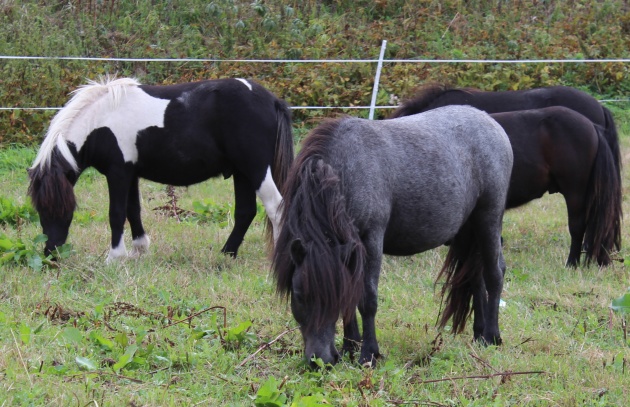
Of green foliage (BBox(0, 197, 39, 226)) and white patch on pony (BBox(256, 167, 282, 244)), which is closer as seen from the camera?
white patch on pony (BBox(256, 167, 282, 244))

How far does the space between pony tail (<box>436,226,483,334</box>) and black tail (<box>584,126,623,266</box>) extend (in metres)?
2.41

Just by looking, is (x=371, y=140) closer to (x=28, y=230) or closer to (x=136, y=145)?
(x=136, y=145)

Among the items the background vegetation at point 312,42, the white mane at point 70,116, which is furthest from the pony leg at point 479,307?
the background vegetation at point 312,42

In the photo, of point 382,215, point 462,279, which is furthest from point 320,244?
point 462,279

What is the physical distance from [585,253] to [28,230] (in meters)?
5.21

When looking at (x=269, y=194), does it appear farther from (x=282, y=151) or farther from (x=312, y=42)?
(x=312, y=42)

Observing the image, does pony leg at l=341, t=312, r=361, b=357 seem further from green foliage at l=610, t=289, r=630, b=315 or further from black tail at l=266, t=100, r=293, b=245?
black tail at l=266, t=100, r=293, b=245

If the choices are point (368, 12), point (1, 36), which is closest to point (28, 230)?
point (1, 36)

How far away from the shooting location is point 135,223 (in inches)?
312

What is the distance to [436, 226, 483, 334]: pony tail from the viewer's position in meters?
5.57

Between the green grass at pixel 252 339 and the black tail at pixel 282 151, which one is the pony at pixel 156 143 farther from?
the green grass at pixel 252 339

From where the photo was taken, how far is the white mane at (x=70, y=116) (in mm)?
7367

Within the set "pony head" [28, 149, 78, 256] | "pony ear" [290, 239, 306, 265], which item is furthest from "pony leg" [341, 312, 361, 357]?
"pony head" [28, 149, 78, 256]

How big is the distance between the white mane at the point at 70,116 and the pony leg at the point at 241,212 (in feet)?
4.30
